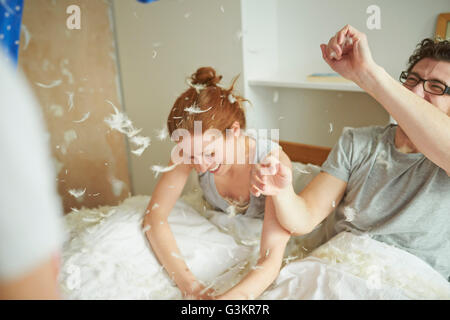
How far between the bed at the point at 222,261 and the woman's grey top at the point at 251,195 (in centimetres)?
3

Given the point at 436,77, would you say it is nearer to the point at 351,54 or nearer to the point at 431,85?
the point at 431,85

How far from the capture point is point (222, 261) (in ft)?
3.51

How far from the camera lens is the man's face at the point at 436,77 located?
86cm

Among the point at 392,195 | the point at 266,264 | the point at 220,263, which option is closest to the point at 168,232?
the point at 220,263

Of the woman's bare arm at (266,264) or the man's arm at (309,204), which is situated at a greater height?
the man's arm at (309,204)

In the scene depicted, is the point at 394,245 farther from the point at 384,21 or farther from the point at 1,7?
the point at 1,7

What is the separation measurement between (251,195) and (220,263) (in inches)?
8.9

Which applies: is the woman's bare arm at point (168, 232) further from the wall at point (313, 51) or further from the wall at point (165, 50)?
the wall at point (313, 51)

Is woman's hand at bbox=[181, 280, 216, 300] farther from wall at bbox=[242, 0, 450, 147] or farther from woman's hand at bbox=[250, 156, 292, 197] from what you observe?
wall at bbox=[242, 0, 450, 147]

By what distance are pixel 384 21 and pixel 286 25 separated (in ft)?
1.03

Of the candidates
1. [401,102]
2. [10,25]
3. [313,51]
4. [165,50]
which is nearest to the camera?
[10,25]

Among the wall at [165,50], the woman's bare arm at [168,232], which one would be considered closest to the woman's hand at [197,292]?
the woman's bare arm at [168,232]

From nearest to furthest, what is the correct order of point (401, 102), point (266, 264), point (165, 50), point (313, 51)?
1. point (401, 102)
2. point (266, 264)
3. point (313, 51)
4. point (165, 50)

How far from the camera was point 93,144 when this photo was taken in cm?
157
